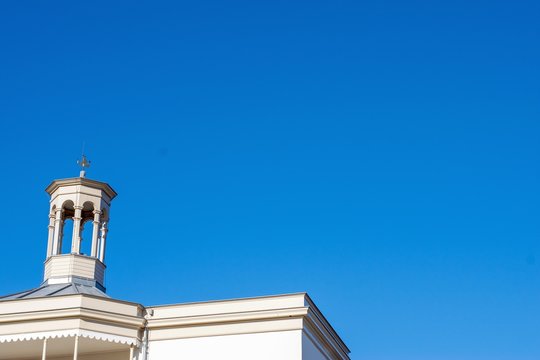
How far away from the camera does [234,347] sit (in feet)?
105

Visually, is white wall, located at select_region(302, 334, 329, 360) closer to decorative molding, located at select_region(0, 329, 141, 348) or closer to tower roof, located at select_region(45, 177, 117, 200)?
decorative molding, located at select_region(0, 329, 141, 348)

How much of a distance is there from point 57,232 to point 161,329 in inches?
310

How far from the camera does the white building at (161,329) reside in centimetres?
3173

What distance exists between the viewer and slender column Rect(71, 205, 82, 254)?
3784cm

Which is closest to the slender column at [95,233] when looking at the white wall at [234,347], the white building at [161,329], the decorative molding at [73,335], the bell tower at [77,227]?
the bell tower at [77,227]

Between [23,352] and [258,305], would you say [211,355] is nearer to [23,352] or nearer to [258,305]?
[258,305]

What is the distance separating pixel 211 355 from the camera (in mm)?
32031

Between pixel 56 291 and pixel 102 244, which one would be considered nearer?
pixel 56 291

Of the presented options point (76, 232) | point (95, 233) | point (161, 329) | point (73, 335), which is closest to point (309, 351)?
point (161, 329)

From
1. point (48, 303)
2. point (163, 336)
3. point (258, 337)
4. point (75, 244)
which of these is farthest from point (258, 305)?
point (75, 244)

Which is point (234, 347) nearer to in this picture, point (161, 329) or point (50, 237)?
point (161, 329)

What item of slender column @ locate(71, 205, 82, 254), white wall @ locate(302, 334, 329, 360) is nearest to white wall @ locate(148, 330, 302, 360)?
white wall @ locate(302, 334, 329, 360)

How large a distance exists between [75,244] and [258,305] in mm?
9200

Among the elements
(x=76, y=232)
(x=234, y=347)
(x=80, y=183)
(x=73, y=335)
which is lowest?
(x=234, y=347)
